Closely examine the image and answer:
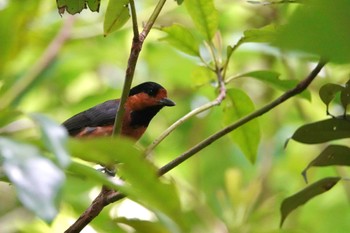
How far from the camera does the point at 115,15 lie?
4.62 ft

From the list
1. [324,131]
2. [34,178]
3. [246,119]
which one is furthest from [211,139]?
[34,178]

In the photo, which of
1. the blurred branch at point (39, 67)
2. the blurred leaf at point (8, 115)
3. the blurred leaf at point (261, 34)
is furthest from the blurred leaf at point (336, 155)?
the blurred branch at point (39, 67)

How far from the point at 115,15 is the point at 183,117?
25 cm

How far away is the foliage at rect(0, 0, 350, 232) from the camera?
0.61 m

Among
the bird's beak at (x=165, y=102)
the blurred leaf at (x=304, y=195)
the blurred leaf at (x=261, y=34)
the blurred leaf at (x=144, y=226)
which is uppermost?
the blurred leaf at (x=261, y=34)

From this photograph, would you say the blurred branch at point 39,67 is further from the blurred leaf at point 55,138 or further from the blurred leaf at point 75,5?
the blurred leaf at point 55,138

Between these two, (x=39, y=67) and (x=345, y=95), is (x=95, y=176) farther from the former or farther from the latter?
(x=39, y=67)

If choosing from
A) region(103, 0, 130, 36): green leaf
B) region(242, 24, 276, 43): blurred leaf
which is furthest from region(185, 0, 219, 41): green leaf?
region(103, 0, 130, 36): green leaf

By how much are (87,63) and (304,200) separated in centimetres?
217

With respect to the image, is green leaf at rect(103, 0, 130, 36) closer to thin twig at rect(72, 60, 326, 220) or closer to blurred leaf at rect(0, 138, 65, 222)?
thin twig at rect(72, 60, 326, 220)

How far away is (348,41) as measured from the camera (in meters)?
0.49

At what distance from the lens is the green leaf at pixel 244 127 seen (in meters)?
1.68

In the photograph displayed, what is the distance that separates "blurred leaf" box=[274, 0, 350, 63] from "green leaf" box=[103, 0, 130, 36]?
0.92 m

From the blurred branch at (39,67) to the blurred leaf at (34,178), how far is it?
1606 mm
